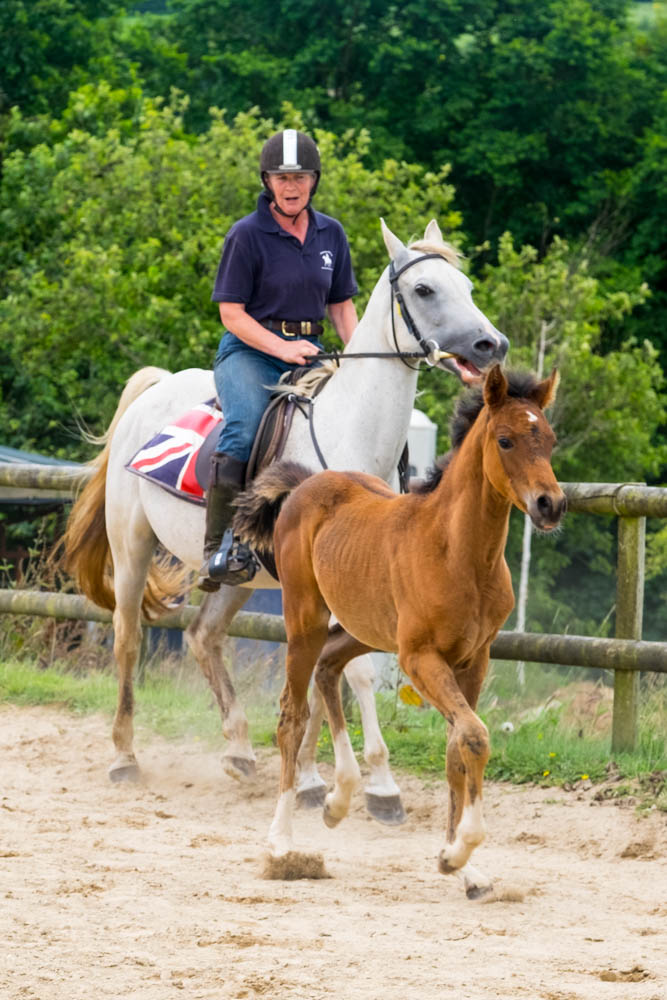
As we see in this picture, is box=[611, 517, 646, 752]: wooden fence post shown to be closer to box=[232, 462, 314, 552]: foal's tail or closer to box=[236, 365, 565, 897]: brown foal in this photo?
box=[236, 365, 565, 897]: brown foal

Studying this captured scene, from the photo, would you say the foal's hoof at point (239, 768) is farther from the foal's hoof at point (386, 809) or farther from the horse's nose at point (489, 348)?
the horse's nose at point (489, 348)

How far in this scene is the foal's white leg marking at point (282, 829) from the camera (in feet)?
17.9

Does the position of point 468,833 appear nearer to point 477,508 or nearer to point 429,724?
point 477,508

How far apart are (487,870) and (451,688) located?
1.17m

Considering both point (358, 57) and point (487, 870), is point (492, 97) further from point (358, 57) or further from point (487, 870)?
point (487, 870)

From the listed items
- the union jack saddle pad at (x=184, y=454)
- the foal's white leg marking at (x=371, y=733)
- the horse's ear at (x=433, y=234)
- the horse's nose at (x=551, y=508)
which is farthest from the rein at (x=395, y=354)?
the horse's nose at (x=551, y=508)

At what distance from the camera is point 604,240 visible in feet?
121

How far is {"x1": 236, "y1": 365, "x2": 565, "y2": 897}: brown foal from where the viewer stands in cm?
468

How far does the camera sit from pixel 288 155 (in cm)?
690

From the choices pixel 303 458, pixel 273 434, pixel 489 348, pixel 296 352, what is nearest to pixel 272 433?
pixel 273 434

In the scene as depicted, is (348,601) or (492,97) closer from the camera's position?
(348,601)

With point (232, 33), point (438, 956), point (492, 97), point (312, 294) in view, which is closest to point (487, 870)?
point (438, 956)

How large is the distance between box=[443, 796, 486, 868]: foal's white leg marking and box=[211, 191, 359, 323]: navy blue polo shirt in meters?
3.13

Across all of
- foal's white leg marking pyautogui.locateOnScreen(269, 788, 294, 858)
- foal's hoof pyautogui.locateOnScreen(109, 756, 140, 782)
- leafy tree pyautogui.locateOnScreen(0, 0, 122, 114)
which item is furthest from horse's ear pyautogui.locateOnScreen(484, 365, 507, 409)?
leafy tree pyautogui.locateOnScreen(0, 0, 122, 114)
